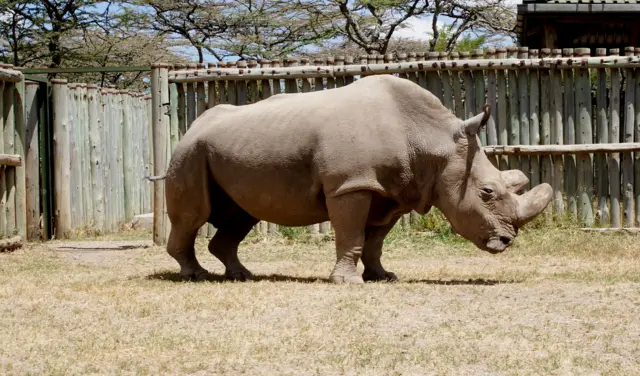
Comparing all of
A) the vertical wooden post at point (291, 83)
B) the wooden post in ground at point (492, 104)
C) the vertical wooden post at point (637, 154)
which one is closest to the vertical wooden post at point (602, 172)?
the vertical wooden post at point (637, 154)

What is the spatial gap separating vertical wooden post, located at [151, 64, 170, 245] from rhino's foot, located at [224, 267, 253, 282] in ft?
11.9

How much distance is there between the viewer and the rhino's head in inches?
332

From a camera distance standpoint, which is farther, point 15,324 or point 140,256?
point 140,256

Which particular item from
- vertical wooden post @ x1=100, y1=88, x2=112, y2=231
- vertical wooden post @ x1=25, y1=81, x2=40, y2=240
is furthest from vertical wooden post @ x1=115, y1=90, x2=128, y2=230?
vertical wooden post @ x1=25, y1=81, x2=40, y2=240

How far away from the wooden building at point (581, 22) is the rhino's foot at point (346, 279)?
7943 mm

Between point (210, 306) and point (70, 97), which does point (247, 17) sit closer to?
point (70, 97)

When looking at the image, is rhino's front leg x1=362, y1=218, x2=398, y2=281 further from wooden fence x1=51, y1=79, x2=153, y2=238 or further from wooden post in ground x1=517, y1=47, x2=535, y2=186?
wooden fence x1=51, y1=79, x2=153, y2=238

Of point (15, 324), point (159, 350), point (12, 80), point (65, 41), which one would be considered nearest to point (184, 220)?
point (15, 324)

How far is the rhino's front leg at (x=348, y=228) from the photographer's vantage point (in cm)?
837

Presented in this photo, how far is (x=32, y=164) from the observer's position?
13.3m

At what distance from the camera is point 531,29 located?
17234 millimetres

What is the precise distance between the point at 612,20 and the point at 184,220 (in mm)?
9540

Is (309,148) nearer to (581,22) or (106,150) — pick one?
(106,150)

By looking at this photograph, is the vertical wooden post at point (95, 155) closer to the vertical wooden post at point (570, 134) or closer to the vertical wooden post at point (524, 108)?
the vertical wooden post at point (524, 108)
